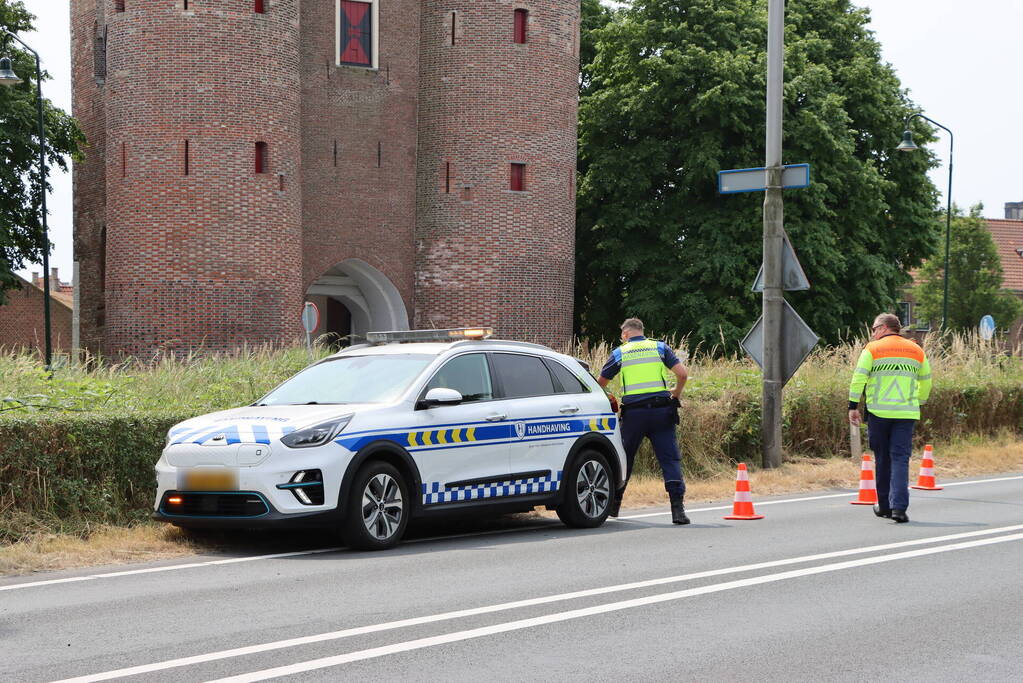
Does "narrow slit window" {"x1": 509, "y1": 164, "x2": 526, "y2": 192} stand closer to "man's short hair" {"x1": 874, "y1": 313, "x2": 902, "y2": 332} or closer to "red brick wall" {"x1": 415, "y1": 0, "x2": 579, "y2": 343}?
"red brick wall" {"x1": 415, "y1": 0, "x2": 579, "y2": 343}

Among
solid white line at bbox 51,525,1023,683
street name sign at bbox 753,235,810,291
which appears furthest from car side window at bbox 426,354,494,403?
street name sign at bbox 753,235,810,291

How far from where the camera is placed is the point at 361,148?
39.2 m

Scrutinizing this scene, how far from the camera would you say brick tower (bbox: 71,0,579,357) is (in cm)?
3409

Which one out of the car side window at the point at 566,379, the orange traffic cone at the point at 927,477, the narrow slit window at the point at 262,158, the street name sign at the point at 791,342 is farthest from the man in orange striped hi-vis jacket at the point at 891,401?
the narrow slit window at the point at 262,158

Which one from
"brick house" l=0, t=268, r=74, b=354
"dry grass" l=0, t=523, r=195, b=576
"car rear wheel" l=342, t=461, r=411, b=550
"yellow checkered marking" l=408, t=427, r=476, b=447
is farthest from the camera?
"brick house" l=0, t=268, r=74, b=354

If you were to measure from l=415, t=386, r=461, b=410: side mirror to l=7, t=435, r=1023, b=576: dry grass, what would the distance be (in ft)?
7.00

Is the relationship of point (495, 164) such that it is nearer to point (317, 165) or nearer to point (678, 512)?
point (317, 165)

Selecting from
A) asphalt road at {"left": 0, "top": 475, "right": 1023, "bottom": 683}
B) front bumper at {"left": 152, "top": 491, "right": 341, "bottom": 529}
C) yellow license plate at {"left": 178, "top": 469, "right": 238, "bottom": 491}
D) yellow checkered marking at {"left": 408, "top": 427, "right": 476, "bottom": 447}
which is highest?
yellow checkered marking at {"left": 408, "top": 427, "right": 476, "bottom": 447}

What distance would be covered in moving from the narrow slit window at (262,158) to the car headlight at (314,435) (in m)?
25.5

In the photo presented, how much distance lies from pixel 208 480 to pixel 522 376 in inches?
122

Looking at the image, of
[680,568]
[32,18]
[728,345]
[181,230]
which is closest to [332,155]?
[181,230]

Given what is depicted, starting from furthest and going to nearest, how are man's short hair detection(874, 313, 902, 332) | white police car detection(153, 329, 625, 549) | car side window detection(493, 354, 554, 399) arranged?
man's short hair detection(874, 313, 902, 332), car side window detection(493, 354, 554, 399), white police car detection(153, 329, 625, 549)

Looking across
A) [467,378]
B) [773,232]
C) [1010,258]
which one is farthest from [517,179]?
[1010,258]

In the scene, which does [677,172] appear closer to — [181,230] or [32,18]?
[181,230]
